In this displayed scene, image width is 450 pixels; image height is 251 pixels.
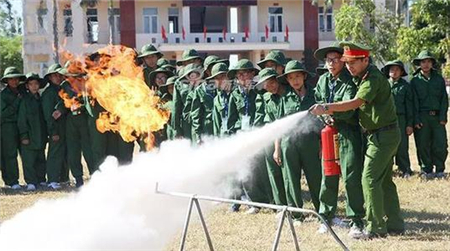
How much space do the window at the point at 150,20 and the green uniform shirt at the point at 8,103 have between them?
1260 inches

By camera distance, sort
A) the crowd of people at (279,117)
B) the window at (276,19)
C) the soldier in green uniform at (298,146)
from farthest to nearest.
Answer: the window at (276,19), the soldier in green uniform at (298,146), the crowd of people at (279,117)

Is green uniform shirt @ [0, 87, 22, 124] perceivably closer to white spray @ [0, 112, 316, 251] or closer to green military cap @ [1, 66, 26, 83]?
green military cap @ [1, 66, 26, 83]

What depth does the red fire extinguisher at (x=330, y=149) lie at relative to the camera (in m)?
8.66

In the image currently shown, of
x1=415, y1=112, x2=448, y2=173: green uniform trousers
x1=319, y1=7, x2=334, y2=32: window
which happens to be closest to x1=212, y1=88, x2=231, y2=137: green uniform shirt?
x1=415, y1=112, x2=448, y2=173: green uniform trousers

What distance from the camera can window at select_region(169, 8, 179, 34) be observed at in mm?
46472

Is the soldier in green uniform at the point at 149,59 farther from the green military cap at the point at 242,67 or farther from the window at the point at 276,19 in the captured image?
the window at the point at 276,19

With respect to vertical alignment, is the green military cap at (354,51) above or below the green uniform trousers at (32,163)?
above

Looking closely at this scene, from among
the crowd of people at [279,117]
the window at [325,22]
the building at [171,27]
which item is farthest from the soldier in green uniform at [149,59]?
the window at [325,22]

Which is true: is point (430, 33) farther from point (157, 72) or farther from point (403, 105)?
point (157, 72)

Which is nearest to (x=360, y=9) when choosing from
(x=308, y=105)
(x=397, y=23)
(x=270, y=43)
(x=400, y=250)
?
(x=397, y=23)

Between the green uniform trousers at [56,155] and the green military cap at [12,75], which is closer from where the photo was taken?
the green military cap at [12,75]

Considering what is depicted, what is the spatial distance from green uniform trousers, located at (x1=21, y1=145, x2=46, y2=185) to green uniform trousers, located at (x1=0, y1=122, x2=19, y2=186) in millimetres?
193

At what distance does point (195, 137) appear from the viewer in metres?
11.6

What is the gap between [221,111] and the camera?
1095 cm
